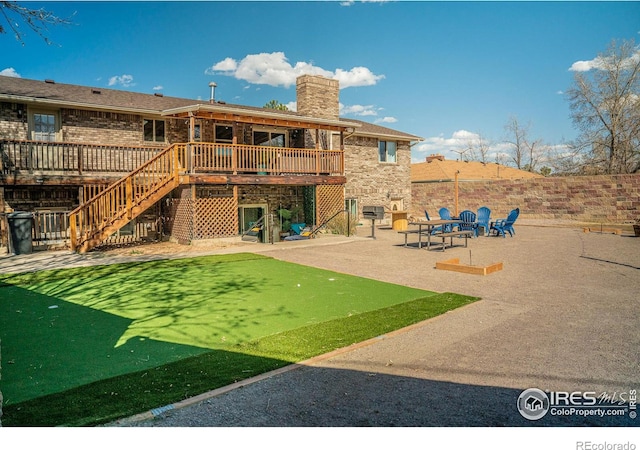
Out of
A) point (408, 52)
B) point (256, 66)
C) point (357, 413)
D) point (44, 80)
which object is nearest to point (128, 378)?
point (357, 413)

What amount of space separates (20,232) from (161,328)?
10.2 meters

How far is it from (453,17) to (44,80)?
55.0 ft

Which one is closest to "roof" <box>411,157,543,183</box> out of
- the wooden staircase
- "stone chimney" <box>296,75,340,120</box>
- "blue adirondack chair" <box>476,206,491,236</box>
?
"stone chimney" <box>296,75,340,120</box>

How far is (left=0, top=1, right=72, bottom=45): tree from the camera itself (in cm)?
551

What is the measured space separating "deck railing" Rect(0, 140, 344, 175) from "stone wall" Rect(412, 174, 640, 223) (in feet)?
40.5

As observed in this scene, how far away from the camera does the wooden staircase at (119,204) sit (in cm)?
1420

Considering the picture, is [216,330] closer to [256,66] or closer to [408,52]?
[408,52]

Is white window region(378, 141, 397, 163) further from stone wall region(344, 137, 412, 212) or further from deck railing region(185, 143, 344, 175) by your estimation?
deck railing region(185, 143, 344, 175)

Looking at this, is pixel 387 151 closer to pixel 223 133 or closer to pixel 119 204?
pixel 223 133

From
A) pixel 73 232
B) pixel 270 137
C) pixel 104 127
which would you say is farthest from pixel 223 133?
pixel 73 232

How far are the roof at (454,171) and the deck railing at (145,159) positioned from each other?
60.1ft

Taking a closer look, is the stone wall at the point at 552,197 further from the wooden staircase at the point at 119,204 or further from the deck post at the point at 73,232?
the deck post at the point at 73,232

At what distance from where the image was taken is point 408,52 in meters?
16.9

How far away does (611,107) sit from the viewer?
36812 mm
